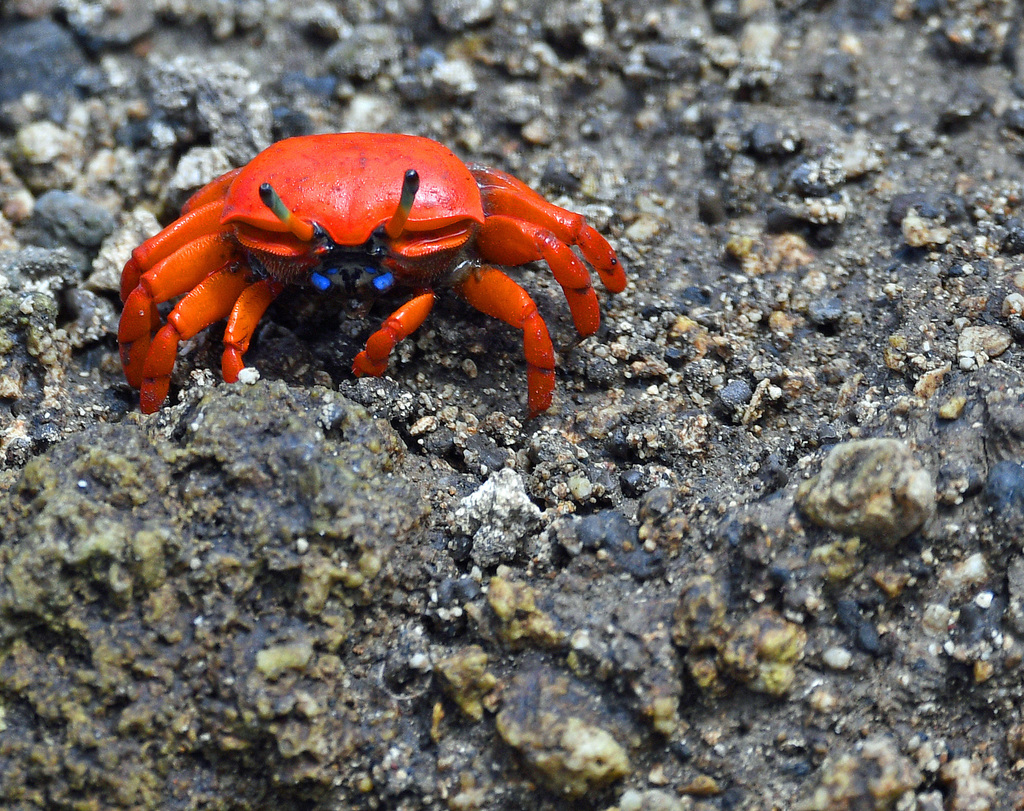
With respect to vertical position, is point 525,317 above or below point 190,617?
above

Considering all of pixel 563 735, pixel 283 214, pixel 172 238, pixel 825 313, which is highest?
pixel 283 214

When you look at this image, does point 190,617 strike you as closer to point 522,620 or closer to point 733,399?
point 522,620

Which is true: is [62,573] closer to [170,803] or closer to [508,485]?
[170,803]

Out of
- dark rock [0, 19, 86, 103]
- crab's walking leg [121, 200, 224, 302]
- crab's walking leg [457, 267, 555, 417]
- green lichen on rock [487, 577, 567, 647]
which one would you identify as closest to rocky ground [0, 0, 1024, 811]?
green lichen on rock [487, 577, 567, 647]

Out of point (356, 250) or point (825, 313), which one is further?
point (825, 313)

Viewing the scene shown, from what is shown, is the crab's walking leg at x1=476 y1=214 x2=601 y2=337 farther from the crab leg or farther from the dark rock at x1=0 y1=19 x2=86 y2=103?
the dark rock at x1=0 y1=19 x2=86 y2=103

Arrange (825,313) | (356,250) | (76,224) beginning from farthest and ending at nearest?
(76,224) < (825,313) < (356,250)

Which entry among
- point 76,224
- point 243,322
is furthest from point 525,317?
point 76,224
